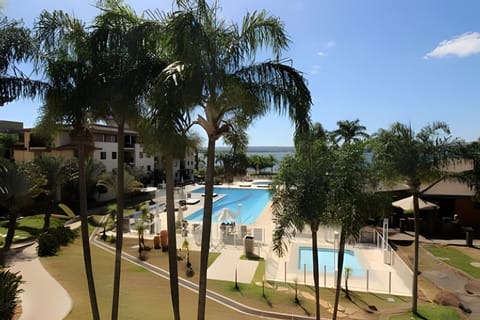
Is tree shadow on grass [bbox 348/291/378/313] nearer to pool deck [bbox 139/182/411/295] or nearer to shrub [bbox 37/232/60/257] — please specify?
pool deck [bbox 139/182/411/295]

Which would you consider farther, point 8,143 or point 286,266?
point 8,143

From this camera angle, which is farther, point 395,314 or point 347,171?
point 395,314

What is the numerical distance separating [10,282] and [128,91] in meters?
6.40

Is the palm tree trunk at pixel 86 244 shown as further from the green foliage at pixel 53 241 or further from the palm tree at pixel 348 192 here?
the green foliage at pixel 53 241

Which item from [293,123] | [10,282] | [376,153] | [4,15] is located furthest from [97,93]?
[376,153]

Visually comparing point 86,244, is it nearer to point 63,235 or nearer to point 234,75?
point 234,75

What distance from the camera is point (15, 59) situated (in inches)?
276

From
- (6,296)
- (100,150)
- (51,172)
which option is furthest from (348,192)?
(100,150)

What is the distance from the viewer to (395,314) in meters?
10.8

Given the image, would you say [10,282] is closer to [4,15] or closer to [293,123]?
[4,15]

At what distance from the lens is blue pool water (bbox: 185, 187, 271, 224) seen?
2886cm

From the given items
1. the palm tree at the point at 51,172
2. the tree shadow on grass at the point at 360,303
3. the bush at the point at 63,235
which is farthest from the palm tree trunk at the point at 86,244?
the palm tree at the point at 51,172

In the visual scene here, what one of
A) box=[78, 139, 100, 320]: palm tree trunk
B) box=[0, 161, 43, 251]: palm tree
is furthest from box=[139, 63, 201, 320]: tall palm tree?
box=[0, 161, 43, 251]: palm tree

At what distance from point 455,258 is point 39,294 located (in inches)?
716
